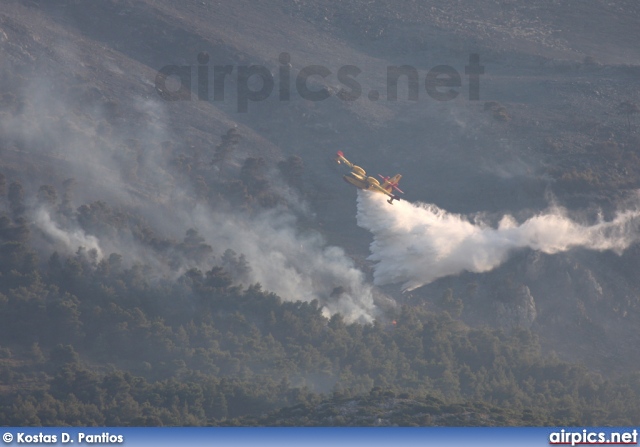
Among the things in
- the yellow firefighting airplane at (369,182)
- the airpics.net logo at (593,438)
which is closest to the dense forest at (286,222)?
the yellow firefighting airplane at (369,182)

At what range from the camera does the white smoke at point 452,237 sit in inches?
3944

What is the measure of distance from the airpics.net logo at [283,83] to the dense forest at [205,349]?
96.8 feet

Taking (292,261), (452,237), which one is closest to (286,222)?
(292,261)

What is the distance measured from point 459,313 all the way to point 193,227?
89.0ft

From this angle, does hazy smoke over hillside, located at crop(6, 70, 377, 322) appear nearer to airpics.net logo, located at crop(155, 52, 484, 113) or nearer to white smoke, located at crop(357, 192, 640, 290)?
white smoke, located at crop(357, 192, 640, 290)

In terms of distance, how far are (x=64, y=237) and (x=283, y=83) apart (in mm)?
40337

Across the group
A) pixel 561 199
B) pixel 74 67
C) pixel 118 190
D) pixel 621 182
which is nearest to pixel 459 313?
pixel 561 199

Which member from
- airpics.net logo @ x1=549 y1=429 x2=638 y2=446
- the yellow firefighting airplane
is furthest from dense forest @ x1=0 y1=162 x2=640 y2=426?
airpics.net logo @ x1=549 y1=429 x2=638 y2=446

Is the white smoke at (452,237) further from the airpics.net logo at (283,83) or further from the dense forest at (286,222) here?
the airpics.net logo at (283,83)

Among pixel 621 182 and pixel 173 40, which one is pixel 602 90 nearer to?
pixel 621 182

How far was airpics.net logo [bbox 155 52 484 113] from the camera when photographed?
123750 millimetres

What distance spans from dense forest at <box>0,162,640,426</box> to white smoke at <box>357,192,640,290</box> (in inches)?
172

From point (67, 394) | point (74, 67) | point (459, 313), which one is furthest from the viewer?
point (74, 67)

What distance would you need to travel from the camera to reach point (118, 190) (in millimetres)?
102750
